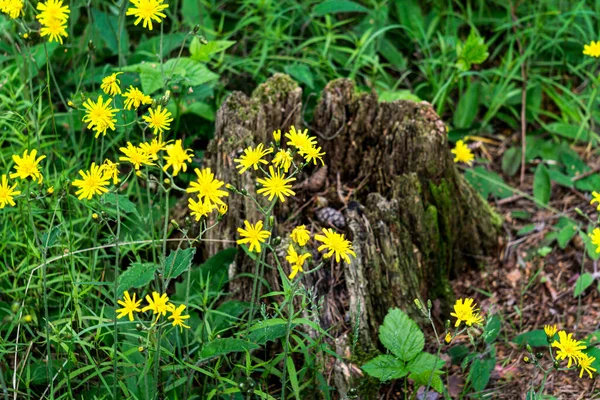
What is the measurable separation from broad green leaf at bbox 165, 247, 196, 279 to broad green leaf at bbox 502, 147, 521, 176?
204 cm

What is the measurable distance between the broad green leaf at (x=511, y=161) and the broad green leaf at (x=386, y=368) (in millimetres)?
1543

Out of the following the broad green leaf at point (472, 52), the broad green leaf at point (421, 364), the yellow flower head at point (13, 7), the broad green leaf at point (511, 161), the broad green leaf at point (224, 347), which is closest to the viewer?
the broad green leaf at point (224, 347)

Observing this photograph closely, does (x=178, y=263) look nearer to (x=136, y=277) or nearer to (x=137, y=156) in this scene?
(x=136, y=277)

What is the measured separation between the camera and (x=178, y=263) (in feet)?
6.33

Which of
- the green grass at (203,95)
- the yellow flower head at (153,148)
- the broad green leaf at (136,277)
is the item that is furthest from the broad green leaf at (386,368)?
the yellow flower head at (153,148)

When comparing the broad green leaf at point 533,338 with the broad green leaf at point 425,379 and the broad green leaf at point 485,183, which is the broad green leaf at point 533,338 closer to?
the broad green leaf at point 425,379

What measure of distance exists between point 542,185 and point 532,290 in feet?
1.66

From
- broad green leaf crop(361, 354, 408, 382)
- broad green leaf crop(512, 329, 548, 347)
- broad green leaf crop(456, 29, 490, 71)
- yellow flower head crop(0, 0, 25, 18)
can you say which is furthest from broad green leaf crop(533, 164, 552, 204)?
yellow flower head crop(0, 0, 25, 18)

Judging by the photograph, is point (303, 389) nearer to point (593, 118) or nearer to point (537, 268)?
point (537, 268)

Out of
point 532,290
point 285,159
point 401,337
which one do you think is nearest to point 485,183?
point 532,290

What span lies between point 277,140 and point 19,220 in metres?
1.22

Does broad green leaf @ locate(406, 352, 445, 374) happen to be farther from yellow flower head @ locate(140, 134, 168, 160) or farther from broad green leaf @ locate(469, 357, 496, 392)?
yellow flower head @ locate(140, 134, 168, 160)

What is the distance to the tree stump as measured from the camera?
2576 millimetres

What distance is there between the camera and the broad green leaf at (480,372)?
96.1 inches
